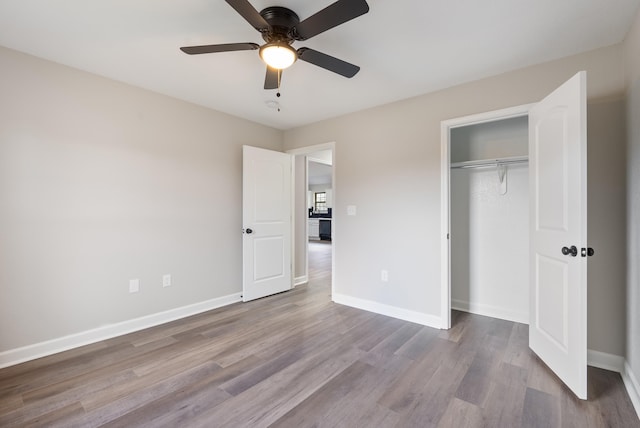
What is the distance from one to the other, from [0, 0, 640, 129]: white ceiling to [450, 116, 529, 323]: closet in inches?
32.0

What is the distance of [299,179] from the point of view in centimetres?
466

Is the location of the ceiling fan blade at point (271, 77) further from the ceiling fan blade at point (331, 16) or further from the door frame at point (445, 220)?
the door frame at point (445, 220)

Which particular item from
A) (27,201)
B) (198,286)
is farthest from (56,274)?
(198,286)

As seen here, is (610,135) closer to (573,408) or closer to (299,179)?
(573,408)

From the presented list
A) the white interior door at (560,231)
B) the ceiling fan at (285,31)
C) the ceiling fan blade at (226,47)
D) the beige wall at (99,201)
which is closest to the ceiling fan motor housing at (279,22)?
the ceiling fan at (285,31)

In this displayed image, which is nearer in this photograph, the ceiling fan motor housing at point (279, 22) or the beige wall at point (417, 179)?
the ceiling fan motor housing at point (279, 22)

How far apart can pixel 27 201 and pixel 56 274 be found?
63 centimetres

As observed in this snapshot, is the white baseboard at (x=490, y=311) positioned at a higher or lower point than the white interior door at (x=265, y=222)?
lower

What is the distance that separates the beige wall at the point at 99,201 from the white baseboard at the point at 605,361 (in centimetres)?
357

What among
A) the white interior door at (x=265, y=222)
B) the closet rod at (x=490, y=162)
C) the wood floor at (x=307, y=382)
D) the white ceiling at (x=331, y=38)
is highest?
the white ceiling at (x=331, y=38)

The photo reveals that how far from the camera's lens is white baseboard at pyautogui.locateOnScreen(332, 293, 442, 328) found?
2969mm

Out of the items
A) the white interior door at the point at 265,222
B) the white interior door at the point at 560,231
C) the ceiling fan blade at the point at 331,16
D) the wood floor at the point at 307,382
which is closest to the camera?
the ceiling fan blade at the point at 331,16

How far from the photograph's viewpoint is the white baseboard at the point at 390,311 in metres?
2.97

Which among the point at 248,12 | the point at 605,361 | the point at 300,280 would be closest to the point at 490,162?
the point at 605,361
